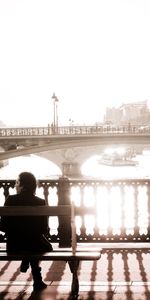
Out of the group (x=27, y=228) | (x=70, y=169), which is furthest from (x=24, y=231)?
(x=70, y=169)

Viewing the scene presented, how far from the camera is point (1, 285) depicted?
5340 mm

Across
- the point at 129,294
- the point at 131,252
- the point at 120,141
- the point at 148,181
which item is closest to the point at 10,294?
the point at 129,294

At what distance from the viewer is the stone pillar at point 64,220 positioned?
23.9ft

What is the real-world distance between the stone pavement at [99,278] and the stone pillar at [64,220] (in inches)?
22.5

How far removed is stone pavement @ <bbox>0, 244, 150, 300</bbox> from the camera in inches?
194

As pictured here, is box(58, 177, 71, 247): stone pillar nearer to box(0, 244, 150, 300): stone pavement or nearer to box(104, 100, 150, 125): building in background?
box(0, 244, 150, 300): stone pavement

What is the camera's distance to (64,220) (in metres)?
7.30

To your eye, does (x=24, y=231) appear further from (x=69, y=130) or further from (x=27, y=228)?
(x=69, y=130)

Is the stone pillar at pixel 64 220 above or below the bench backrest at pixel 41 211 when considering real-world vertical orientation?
below

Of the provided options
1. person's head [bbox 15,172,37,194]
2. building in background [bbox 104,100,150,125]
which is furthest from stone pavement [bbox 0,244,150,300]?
building in background [bbox 104,100,150,125]

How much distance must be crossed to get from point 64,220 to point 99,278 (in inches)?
69.3

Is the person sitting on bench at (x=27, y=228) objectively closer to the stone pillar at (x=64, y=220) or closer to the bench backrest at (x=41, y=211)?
the bench backrest at (x=41, y=211)

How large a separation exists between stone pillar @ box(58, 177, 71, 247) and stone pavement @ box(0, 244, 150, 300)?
572mm

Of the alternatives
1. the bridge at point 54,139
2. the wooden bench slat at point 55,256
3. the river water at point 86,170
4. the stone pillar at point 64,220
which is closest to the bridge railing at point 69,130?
the bridge at point 54,139
